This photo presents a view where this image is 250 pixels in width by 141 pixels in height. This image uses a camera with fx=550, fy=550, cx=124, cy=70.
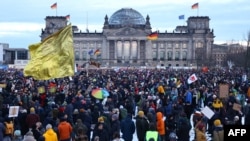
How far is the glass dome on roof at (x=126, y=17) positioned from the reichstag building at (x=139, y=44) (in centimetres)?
729

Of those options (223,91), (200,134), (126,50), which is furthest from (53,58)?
(126,50)

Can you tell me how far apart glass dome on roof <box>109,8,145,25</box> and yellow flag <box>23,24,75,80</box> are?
404ft

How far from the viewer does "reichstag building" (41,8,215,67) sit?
425ft

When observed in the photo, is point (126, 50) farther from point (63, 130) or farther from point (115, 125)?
point (63, 130)

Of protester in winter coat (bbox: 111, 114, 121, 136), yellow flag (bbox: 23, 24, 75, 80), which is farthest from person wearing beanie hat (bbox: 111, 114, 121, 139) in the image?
yellow flag (bbox: 23, 24, 75, 80)

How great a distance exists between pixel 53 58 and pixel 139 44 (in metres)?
Result: 115

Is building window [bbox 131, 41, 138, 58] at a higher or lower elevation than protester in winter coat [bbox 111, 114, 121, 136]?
higher

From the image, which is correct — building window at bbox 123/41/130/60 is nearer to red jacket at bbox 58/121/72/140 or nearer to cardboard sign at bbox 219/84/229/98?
cardboard sign at bbox 219/84/229/98

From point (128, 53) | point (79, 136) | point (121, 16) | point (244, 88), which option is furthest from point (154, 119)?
point (121, 16)

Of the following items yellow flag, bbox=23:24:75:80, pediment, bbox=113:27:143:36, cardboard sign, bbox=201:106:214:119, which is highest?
pediment, bbox=113:27:143:36

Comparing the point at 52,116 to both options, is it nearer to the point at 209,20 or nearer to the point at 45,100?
the point at 45,100

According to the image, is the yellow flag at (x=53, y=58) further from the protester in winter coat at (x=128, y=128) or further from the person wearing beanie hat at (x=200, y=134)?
the person wearing beanie hat at (x=200, y=134)

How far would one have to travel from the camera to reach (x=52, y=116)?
52.3ft

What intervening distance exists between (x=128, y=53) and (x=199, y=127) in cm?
11784
